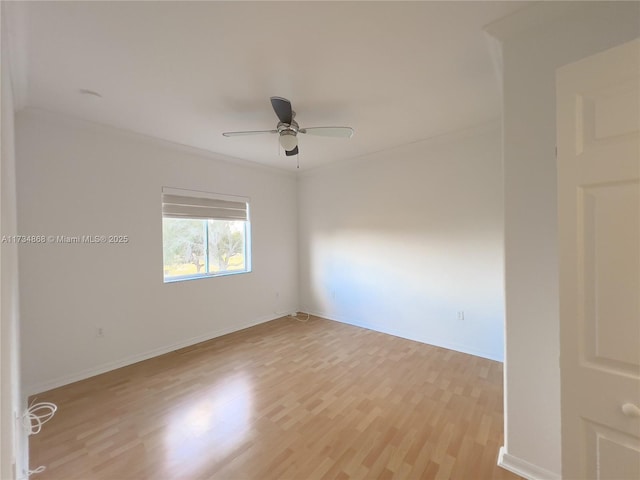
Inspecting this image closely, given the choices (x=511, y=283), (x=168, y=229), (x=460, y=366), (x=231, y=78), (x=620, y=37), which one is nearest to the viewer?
(x=620, y=37)

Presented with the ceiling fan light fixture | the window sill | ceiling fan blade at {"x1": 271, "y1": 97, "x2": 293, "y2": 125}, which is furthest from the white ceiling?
the window sill

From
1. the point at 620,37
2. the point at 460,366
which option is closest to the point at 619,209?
the point at 620,37

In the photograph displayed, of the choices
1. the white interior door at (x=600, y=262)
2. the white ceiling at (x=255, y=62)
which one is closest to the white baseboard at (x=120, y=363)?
the white ceiling at (x=255, y=62)

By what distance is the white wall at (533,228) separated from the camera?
1415mm

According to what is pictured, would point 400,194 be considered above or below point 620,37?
below

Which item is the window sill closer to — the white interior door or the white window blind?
the white window blind

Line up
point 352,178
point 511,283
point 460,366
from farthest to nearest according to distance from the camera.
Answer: point 352,178
point 460,366
point 511,283

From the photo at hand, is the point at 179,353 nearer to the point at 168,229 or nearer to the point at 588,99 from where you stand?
the point at 168,229

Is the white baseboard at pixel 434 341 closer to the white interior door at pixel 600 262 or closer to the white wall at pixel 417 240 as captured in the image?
the white wall at pixel 417 240

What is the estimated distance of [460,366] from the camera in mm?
2840

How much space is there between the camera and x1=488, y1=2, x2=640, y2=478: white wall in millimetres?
1415

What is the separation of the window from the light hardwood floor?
1.17m

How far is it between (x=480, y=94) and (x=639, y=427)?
2355mm

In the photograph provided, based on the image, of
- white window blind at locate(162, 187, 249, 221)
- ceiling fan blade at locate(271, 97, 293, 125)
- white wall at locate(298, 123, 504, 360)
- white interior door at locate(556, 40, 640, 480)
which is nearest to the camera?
white interior door at locate(556, 40, 640, 480)
